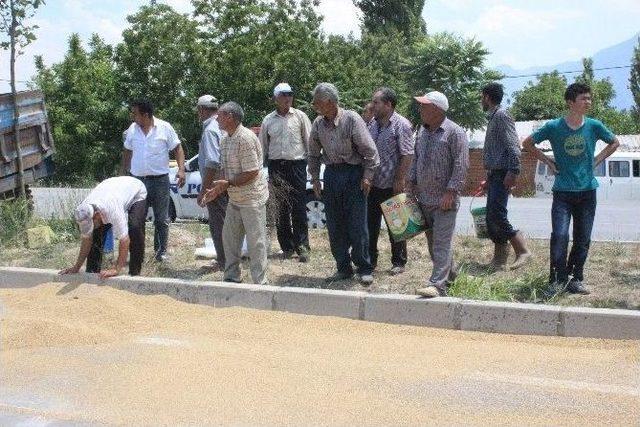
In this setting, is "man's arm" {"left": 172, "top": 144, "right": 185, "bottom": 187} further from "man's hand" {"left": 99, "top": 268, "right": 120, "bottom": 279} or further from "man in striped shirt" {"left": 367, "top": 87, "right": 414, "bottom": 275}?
"man in striped shirt" {"left": 367, "top": 87, "right": 414, "bottom": 275}

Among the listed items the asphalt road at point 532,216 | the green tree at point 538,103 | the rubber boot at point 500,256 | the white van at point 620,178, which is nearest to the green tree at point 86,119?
the asphalt road at point 532,216

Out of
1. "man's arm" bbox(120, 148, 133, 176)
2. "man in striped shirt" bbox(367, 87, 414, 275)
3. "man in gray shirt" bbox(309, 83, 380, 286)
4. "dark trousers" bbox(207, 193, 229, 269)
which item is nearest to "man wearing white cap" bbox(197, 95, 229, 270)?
"dark trousers" bbox(207, 193, 229, 269)

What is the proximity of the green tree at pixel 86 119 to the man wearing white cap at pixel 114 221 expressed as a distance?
1036 inches

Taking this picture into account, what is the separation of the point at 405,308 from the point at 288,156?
2.83 meters

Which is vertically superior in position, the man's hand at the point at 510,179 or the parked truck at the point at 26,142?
the parked truck at the point at 26,142

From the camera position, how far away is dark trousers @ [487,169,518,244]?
7871mm

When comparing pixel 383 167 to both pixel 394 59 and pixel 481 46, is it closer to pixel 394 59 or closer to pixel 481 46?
pixel 481 46

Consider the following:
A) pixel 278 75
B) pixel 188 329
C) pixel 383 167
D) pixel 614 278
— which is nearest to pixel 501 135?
pixel 383 167

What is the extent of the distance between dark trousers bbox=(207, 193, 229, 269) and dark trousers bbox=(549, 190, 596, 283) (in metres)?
3.27

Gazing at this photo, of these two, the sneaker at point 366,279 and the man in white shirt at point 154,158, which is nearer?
the sneaker at point 366,279

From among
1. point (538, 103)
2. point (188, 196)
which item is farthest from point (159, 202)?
point (538, 103)

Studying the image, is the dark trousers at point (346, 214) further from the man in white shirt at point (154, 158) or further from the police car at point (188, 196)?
the police car at point (188, 196)

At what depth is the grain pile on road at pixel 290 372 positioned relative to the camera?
451 cm

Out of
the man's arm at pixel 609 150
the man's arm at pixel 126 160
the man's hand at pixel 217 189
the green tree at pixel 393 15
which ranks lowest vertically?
the man's hand at pixel 217 189
